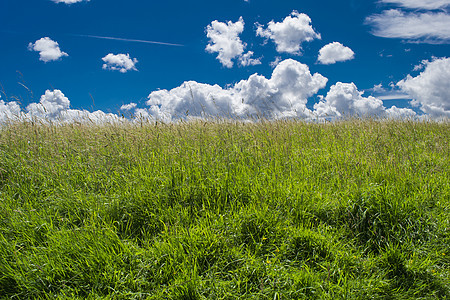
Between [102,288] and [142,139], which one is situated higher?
[142,139]

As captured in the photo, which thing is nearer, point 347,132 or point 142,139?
point 142,139

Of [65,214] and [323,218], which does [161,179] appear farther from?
[323,218]

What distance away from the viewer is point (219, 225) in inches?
115

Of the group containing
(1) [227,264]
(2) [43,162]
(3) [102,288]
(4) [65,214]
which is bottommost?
(3) [102,288]

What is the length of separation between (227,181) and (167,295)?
1735mm

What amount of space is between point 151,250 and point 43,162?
10.4ft

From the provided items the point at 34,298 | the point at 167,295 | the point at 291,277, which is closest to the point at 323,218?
the point at 291,277

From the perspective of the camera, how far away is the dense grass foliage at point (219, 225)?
8.01 feet

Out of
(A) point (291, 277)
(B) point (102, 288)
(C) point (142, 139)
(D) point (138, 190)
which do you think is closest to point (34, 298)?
(B) point (102, 288)

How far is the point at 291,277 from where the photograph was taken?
2426mm

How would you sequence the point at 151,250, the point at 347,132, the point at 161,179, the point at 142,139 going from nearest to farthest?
the point at 151,250, the point at 161,179, the point at 142,139, the point at 347,132

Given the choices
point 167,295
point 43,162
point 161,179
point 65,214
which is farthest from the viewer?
point 43,162

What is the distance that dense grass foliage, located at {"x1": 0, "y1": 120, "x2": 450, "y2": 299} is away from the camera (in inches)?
96.1

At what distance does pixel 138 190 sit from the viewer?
3449 millimetres
